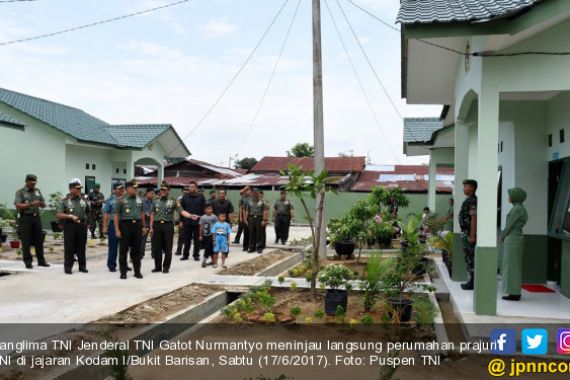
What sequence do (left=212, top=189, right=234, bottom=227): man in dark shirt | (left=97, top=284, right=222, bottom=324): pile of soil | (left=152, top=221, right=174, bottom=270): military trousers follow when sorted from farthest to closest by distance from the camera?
(left=212, top=189, right=234, bottom=227): man in dark shirt → (left=152, top=221, right=174, bottom=270): military trousers → (left=97, top=284, right=222, bottom=324): pile of soil

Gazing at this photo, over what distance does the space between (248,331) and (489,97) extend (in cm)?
416

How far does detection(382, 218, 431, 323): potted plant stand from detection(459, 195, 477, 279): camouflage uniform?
1.56 meters

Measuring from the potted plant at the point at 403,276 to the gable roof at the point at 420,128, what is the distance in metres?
11.4

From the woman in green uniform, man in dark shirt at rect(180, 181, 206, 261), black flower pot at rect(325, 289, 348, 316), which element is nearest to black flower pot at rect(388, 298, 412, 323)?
black flower pot at rect(325, 289, 348, 316)

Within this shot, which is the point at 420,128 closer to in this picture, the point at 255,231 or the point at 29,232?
the point at 255,231

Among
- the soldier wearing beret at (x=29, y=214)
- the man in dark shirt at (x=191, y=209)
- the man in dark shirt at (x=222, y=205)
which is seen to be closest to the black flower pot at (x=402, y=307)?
the man in dark shirt at (x=191, y=209)

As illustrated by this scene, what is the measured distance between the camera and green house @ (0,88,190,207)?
58.4 feet

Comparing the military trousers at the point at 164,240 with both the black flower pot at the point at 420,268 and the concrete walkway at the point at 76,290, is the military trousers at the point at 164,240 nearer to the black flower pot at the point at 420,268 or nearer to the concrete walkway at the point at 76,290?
the concrete walkway at the point at 76,290

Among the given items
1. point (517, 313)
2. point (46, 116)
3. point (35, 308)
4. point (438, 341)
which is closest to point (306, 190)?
point (438, 341)

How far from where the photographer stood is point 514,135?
8570 mm

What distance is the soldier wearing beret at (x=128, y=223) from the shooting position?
9102 millimetres

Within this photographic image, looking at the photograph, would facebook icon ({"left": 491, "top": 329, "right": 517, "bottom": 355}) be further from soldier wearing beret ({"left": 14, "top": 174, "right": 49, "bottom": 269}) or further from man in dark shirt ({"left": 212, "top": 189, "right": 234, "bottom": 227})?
soldier wearing beret ({"left": 14, "top": 174, "right": 49, "bottom": 269})

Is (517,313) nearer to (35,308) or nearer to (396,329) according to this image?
(396,329)

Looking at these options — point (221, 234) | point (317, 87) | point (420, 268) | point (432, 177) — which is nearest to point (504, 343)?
point (420, 268)
